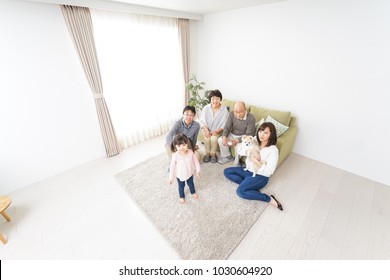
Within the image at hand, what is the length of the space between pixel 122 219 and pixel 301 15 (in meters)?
3.49

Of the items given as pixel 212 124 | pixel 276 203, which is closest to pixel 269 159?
pixel 276 203

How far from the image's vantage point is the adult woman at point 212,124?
2811mm

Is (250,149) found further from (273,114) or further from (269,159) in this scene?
(273,114)

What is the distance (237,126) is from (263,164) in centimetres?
82

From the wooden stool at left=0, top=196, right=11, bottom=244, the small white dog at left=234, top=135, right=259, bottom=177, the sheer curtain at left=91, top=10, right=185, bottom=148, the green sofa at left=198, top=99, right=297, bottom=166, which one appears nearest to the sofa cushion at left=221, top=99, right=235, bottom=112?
the green sofa at left=198, top=99, right=297, bottom=166

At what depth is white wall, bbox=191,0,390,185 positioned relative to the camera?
208 cm

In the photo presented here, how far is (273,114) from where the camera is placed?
9.39ft

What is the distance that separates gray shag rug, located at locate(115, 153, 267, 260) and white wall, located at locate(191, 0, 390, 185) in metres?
1.56

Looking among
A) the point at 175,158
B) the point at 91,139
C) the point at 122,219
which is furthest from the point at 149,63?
the point at 122,219

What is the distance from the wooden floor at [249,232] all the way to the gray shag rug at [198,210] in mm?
89

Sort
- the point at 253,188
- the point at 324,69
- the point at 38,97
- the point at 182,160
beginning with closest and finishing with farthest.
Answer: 1. the point at 182,160
2. the point at 253,188
3. the point at 38,97
4. the point at 324,69

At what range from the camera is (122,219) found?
195 centimetres

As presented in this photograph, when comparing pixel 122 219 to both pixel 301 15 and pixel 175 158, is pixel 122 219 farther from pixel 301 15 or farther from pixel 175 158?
pixel 301 15

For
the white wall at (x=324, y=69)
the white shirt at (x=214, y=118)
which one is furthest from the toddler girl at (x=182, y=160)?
the white wall at (x=324, y=69)
